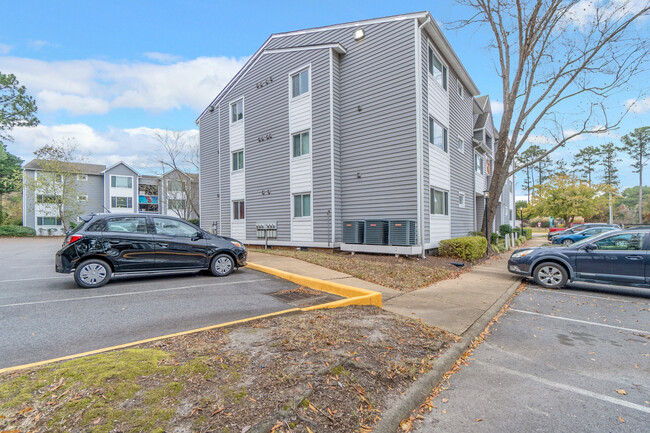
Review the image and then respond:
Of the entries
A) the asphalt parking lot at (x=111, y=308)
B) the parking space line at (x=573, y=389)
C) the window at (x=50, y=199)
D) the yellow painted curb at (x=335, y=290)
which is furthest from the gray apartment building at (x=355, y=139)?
the window at (x=50, y=199)

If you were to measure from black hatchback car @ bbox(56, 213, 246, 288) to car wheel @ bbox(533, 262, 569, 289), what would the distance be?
27.4 ft

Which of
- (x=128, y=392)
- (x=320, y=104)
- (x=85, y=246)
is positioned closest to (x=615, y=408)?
(x=128, y=392)

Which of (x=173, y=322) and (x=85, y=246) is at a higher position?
(x=85, y=246)

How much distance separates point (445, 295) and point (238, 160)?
563 inches

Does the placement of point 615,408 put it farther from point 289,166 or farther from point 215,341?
point 289,166

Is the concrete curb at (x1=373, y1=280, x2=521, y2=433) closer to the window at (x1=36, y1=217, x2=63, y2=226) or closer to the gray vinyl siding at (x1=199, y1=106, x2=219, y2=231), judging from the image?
the gray vinyl siding at (x1=199, y1=106, x2=219, y2=231)

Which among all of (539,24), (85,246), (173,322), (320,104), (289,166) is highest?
(539,24)

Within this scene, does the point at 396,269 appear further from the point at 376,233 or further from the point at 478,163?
the point at 478,163

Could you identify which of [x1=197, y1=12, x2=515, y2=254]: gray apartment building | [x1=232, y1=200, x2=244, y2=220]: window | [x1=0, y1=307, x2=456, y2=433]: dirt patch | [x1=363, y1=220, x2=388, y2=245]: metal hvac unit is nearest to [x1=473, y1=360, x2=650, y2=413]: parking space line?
[x1=0, y1=307, x2=456, y2=433]: dirt patch

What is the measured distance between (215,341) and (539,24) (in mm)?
17585

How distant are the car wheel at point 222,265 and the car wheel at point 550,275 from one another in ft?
27.6

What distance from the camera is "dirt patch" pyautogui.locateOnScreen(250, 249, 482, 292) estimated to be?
794 cm

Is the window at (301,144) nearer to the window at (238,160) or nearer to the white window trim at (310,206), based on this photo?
the white window trim at (310,206)

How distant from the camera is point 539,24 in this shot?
536 inches
